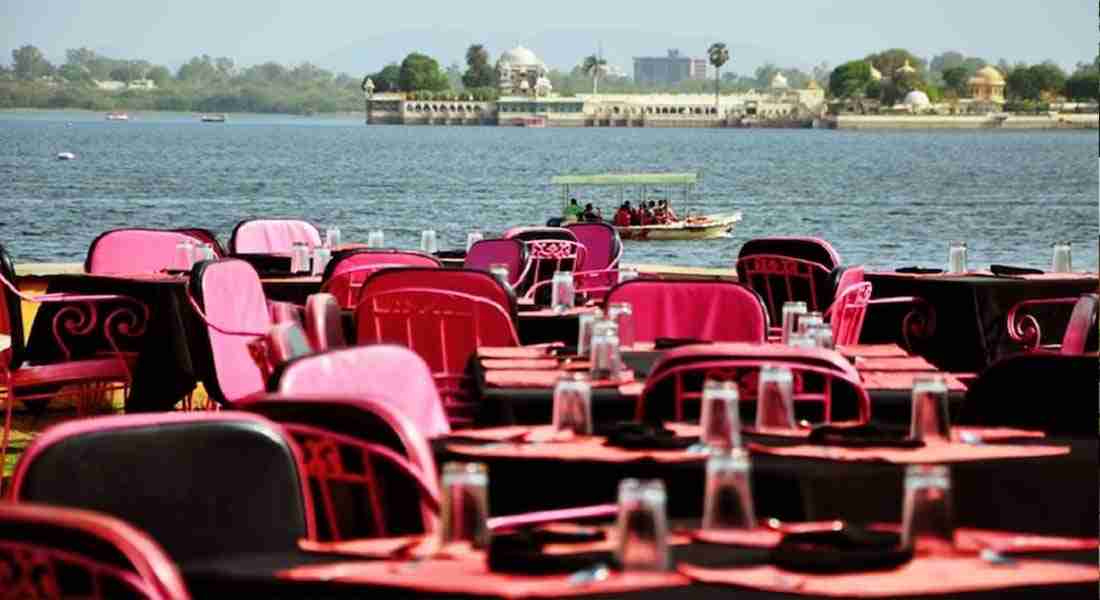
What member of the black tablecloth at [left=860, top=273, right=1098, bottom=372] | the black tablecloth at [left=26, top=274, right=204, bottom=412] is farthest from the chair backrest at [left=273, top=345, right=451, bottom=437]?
the black tablecloth at [left=860, top=273, right=1098, bottom=372]

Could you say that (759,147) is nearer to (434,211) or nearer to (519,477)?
(434,211)

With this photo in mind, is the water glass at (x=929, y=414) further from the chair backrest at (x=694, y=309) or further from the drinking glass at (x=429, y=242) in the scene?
the drinking glass at (x=429, y=242)

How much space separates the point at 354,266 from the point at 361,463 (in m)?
5.69

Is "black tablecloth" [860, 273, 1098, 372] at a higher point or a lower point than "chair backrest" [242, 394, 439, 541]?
lower

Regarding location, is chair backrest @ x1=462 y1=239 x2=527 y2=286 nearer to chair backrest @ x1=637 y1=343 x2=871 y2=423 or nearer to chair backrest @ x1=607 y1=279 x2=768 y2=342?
chair backrest @ x1=607 y1=279 x2=768 y2=342

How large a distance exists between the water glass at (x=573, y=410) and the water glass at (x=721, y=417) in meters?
0.36

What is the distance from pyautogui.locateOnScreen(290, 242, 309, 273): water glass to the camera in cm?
1169

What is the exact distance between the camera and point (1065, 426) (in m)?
5.07

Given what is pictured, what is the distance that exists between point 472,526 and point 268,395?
90 cm

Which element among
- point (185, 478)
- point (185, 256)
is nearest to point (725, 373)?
point (185, 478)

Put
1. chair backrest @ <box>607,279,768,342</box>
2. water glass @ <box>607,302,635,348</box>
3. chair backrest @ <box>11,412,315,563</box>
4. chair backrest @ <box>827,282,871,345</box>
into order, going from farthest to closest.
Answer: chair backrest @ <box>827,282,871,345</box>, chair backrest @ <box>607,279,768,342</box>, water glass @ <box>607,302,635,348</box>, chair backrest @ <box>11,412,315,563</box>

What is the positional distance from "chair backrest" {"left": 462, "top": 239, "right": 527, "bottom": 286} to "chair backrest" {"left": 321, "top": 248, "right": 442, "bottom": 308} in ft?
4.06

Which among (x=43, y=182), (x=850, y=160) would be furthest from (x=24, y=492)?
(x=850, y=160)

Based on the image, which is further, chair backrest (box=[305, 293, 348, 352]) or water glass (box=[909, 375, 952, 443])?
chair backrest (box=[305, 293, 348, 352])
